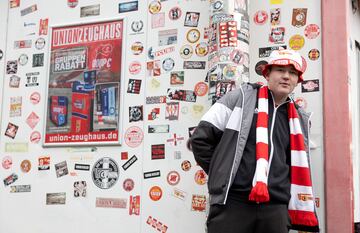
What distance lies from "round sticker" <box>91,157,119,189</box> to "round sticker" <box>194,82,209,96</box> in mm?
1027

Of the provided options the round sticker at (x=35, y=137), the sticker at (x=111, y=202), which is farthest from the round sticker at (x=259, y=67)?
the round sticker at (x=35, y=137)

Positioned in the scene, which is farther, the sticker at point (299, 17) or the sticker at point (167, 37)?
the sticker at point (167, 37)

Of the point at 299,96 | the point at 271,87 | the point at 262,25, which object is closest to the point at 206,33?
the point at 262,25

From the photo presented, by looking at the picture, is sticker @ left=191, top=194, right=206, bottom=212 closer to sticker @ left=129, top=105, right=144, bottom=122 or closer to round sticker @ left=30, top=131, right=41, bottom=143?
sticker @ left=129, top=105, right=144, bottom=122

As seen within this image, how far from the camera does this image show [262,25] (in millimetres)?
4508

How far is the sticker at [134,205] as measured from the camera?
4801 millimetres

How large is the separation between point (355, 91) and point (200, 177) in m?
1.69

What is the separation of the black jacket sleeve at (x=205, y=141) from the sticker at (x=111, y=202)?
1.57 m

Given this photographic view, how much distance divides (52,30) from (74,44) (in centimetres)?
30

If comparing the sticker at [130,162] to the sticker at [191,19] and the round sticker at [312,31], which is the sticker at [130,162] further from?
the round sticker at [312,31]

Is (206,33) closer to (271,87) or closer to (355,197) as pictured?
(271,87)

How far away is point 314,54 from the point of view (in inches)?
169

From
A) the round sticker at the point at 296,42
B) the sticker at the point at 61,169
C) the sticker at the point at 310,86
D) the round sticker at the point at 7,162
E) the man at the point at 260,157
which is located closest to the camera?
the man at the point at 260,157

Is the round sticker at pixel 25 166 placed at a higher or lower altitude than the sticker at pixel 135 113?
lower
